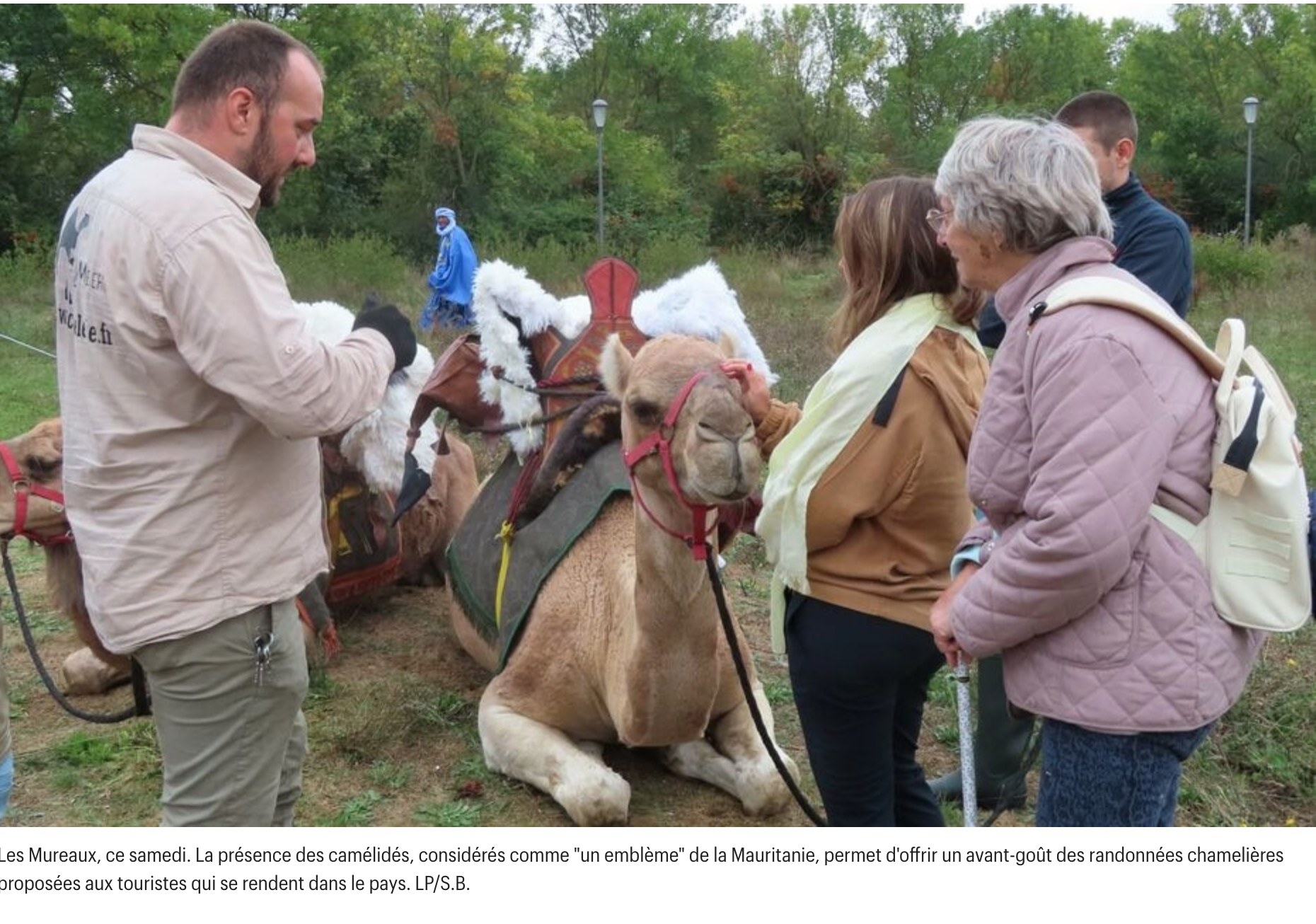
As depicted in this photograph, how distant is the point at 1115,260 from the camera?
389 cm

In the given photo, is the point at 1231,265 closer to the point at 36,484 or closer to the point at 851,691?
the point at 851,691

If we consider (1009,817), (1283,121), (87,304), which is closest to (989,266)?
(87,304)

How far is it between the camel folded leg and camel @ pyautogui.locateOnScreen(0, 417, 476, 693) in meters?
1.55

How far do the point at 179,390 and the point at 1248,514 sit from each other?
2.20 metres

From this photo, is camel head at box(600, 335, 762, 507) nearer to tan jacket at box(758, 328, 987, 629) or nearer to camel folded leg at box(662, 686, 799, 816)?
tan jacket at box(758, 328, 987, 629)

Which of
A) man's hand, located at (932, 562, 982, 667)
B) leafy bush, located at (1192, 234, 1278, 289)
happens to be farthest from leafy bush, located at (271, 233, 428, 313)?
man's hand, located at (932, 562, 982, 667)

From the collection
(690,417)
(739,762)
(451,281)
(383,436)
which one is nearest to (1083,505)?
(690,417)

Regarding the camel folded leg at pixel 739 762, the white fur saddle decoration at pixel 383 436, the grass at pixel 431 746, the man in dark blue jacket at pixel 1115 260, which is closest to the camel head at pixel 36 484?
the grass at pixel 431 746

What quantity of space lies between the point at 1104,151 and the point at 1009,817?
2418 mm

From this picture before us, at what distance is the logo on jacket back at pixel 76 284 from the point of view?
253 centimetres

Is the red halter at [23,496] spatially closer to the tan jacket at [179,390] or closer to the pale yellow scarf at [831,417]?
the tan jacket at [179,390]

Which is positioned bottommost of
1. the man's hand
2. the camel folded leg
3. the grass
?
the grass

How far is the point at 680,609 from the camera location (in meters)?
3.73

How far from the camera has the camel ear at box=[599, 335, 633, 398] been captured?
3.70 m
